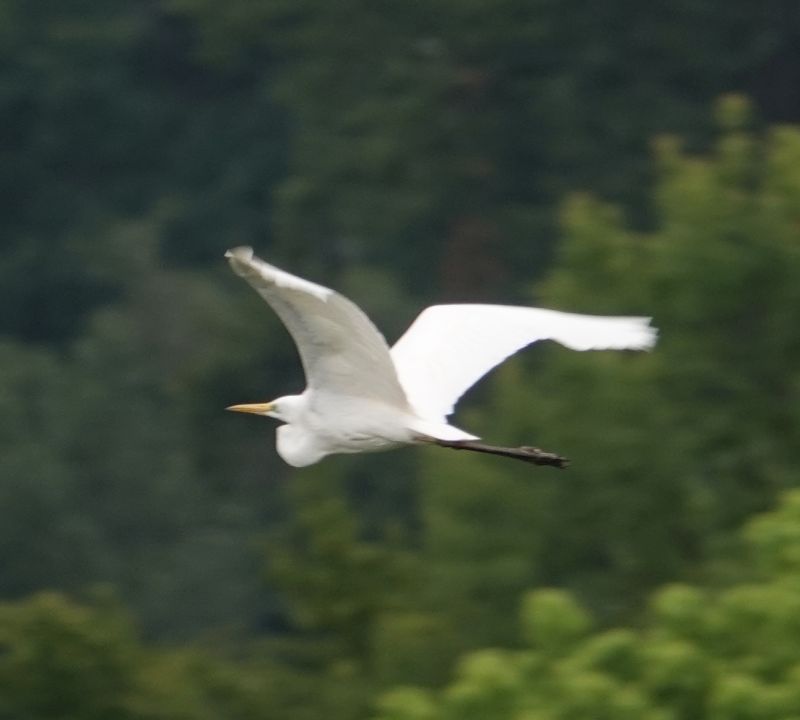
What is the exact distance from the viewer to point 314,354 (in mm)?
7184

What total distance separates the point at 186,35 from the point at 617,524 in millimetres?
19325

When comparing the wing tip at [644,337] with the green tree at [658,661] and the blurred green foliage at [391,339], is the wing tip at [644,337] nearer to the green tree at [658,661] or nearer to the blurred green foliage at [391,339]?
the blurred green foliage at [391,339]

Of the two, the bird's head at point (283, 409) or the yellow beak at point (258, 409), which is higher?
the yellow beak at point (258, 409)

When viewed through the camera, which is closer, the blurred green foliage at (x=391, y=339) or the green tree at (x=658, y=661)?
the green tree at (x=658, y=661)

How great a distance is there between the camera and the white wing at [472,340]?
7789 mm

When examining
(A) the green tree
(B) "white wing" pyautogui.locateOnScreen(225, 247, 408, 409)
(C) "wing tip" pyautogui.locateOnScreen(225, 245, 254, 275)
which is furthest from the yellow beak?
(A) the green tree

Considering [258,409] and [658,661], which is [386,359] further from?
[658,661]

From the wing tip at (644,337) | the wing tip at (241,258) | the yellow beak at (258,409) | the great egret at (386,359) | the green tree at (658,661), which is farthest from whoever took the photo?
the green tree at (658,661)

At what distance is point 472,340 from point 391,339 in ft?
43.1

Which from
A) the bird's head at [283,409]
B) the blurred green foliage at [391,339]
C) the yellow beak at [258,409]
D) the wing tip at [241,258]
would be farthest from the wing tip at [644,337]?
the blurred green foliage at [391,339]

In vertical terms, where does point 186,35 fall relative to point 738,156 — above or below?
above

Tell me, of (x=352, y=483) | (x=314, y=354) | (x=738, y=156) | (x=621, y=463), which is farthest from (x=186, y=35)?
(x=314, y=354)

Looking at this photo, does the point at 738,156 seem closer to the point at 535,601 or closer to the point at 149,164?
the point at 535,601

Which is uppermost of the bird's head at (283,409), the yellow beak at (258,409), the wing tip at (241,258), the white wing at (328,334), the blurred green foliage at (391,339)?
the blurred green foliage at (391,339)
